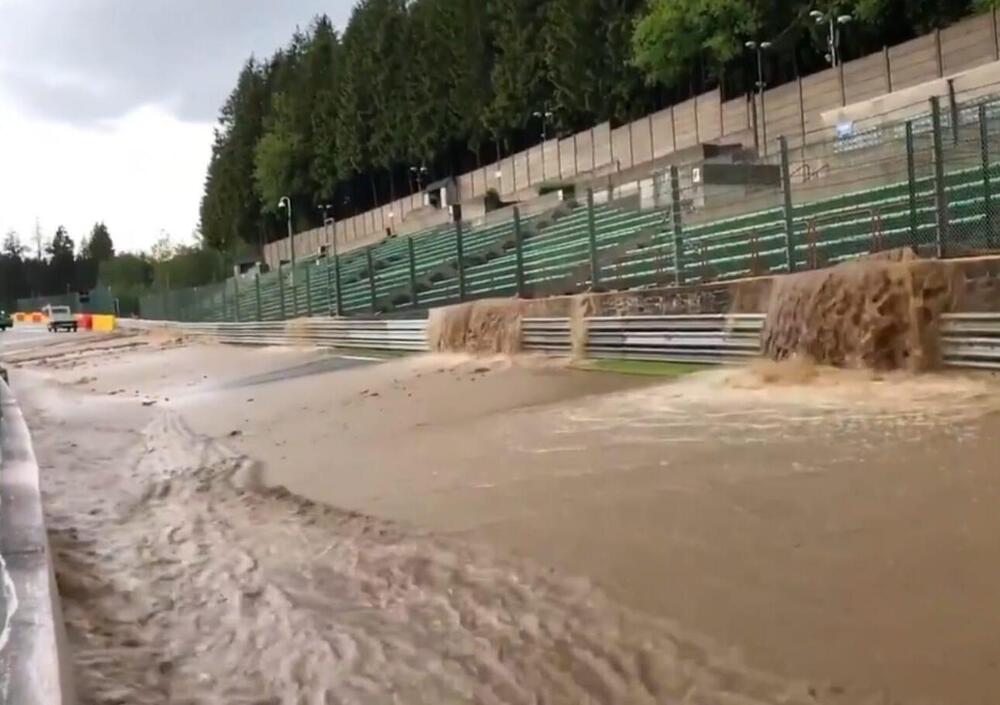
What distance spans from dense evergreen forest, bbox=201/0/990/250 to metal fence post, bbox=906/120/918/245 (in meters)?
37.2

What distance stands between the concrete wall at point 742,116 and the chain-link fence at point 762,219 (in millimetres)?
4961

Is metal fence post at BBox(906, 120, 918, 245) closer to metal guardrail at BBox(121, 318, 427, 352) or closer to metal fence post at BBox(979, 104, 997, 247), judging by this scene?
metal fence post at BBox(979, 104, 997, 247)

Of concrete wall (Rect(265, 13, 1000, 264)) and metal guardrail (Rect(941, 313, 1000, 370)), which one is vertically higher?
concrete wall (Rect(265, 13, 1000, 264))

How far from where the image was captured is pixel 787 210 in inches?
672

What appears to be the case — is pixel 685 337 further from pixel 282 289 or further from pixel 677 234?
pixel 282 289

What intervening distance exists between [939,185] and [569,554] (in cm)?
1068

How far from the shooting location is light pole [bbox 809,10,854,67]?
52.7m

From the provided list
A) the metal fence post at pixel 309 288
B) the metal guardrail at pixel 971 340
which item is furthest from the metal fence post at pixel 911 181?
the metal fence post at pixel 309 288

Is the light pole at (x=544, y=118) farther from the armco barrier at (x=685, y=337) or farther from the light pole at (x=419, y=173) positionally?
the armco barrier at (x=685, y=337)

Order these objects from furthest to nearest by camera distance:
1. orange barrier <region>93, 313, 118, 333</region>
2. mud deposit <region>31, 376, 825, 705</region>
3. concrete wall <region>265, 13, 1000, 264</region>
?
orange barrier <region>93, 313, 118, 333</region>, concrete wall <region>265, 13, 1000, 264</region>, mud deposit <region>31, 376, 825, 705</region>

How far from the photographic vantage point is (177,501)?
8.55 metres

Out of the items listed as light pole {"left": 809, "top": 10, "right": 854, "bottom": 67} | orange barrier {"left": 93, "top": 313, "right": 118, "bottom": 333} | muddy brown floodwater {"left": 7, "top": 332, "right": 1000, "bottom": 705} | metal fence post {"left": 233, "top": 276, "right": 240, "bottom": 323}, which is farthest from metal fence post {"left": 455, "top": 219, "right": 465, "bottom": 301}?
orange barrier {"left": 93, "top": 313, "right": 118, "bottom": 333}

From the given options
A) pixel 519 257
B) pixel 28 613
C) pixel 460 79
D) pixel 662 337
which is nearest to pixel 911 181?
pixel 662 337

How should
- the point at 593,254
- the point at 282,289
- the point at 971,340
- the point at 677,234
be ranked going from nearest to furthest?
the point at 971,340, the point at 677,234, the point at 593,254, the point at 282,289
